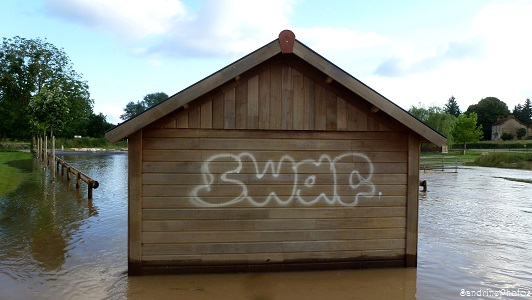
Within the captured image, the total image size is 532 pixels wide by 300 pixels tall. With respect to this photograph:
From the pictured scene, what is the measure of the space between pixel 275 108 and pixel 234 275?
9.34 feet

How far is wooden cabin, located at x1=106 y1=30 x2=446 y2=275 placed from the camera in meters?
6.82

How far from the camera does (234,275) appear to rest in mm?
6973

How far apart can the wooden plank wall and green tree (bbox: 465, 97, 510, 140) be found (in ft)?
342

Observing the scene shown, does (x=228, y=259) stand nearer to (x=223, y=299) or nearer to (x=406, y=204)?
(x=223, y=299)

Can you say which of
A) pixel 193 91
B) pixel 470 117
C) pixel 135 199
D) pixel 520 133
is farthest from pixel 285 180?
pixel 520 133

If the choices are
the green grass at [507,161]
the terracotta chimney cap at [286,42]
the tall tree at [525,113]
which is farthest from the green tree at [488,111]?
the terracotta chimney cap at [286,42]

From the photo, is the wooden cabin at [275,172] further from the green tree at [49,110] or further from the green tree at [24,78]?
the green tree at [24,78]

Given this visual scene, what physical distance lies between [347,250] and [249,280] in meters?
1.80

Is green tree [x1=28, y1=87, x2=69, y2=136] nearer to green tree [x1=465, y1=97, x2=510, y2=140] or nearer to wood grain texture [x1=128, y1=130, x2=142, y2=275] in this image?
wood grain texture [x1=128, y1=130, x2=142, y2=275]

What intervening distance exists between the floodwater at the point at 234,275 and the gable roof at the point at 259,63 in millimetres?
2403

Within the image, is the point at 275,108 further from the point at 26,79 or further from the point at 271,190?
the point at 26,79

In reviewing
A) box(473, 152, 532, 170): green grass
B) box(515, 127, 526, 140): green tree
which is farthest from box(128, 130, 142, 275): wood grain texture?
box(515, 127, 526, 140): green tree

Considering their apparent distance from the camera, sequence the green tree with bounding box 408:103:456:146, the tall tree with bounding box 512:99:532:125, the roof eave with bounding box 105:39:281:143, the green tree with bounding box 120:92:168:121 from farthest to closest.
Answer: the green tree with bounding box 120:92:168:121, the tall tree with bounding box 512:99:532:125, the green tree with bounding box 408:103:456:146, the roof eave with bounding box 105:39:281:143

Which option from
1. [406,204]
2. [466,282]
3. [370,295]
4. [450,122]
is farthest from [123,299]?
[450,122]
